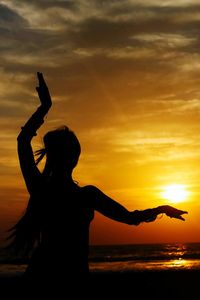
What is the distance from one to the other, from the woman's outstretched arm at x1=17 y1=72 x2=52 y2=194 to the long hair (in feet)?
0.24

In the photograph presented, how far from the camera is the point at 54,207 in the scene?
2951 millimetres

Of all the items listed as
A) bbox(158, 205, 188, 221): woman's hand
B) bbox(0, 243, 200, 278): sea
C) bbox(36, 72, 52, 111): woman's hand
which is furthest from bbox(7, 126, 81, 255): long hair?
bbox(0, 243, 200, 278): sea

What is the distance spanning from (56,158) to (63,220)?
0.35 meters

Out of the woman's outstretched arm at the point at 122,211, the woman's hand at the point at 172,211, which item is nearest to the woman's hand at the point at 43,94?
the woman's outstretched arm at the point at 122,211

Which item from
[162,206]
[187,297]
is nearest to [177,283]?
[187,297]

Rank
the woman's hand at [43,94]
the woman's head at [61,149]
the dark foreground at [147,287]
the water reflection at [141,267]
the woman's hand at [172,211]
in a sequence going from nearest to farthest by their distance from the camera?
the woman's hand at [43,94], the woman's head at [61,149], the woman's hand at [172,211], the dark foreground at [147,287], the water reflection at [141,267]

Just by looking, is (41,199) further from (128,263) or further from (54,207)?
(128,263)

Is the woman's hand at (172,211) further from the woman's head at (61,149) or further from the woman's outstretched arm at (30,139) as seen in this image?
the woman's outstretched arm at (30,139)

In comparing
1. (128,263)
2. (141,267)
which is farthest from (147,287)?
(128,263)

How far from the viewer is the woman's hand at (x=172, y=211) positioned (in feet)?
10.1

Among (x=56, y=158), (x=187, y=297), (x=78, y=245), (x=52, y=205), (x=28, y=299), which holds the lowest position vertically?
(x=187, y=297)

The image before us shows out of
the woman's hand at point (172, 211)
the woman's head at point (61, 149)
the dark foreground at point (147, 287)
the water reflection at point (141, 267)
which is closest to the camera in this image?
the woman's head at point (61, 149)

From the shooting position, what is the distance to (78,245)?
291 centimetres

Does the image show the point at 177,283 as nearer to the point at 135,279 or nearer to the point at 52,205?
the point at 135,279
